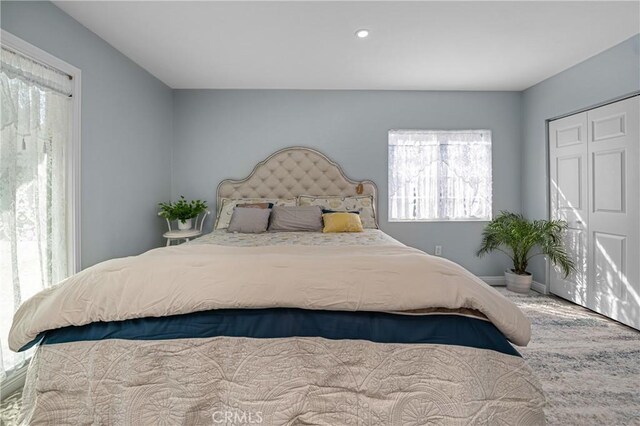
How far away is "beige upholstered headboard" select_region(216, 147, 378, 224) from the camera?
13.0ft

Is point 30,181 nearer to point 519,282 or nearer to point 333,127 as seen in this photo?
point 333,127

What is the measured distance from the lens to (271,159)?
3.98 m

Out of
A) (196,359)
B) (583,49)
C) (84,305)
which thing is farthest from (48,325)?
(583,49)

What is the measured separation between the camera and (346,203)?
12.4ft

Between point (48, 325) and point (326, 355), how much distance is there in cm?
127

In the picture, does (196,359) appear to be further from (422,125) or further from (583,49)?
(583,49)

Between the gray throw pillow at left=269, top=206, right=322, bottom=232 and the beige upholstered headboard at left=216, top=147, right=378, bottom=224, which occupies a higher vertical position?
the beige upholstered headboard at left=216, top=147, right=378, bottom=224

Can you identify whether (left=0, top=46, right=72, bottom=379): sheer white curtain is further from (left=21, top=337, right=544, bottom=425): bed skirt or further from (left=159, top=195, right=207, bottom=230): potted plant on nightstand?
(left=159, top=195, right=207, bottom=230): potted plant on nightstand

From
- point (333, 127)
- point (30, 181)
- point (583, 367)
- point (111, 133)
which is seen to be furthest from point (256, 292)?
point (333, 127)

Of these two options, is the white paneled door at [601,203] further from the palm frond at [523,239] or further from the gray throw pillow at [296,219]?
the gray throw pillow at [296,219]

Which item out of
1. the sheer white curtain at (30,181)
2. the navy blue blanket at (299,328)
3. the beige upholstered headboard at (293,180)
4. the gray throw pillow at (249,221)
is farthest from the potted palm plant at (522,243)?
the sheer white curtain at (30,181)

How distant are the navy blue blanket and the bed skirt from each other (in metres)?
0.03

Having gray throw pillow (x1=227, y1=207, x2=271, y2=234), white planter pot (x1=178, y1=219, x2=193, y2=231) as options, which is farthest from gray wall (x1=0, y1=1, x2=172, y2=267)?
gray throw pillow (x1=227, y1=207, x2=271, y2=234)

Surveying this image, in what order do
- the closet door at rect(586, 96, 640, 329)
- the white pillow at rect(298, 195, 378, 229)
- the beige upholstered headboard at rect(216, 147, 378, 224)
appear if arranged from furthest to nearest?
1. the beige upholstered headboard at rect(216, 147, 378, 224)
2. the white pillow at rect(298, 195, 378, 229)
3. the closet door at rect(586, 96, 640, 329)
